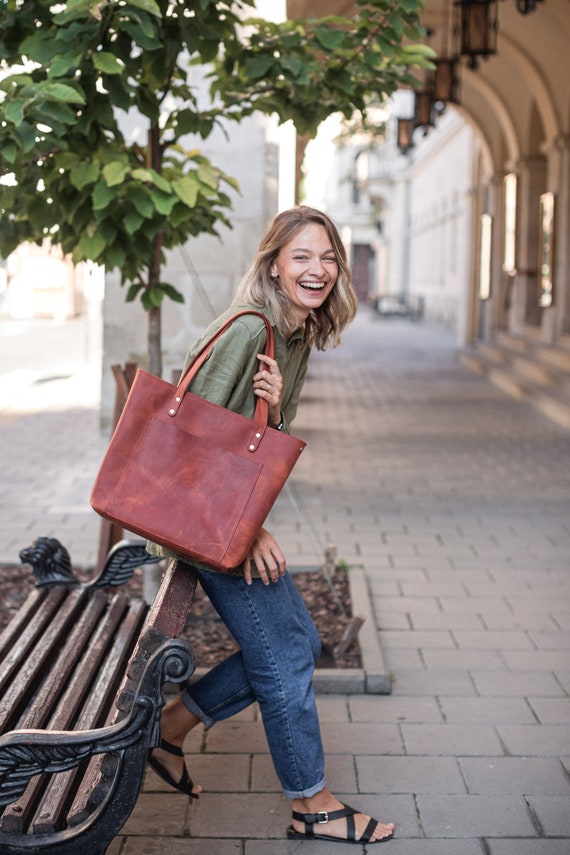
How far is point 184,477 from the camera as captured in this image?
269cm

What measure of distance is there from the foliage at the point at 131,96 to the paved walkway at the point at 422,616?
179cm

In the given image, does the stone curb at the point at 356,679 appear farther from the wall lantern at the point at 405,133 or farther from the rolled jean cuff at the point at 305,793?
the wall lantern at the point at 405,133

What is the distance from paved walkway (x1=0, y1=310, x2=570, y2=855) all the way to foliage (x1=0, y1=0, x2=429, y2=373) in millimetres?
1790

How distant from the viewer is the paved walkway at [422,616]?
10.6 feet

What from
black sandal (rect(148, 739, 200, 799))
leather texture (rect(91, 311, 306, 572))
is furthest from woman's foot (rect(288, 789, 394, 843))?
leather texture (rect(91, 311, 306, 572))

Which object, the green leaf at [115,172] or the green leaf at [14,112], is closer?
the green leaf at [14,112]

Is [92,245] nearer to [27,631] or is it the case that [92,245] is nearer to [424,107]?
[27,631]

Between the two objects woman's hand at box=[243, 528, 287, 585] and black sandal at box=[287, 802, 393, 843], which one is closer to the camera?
woman's hand at box=[243, 528, 287, 585]

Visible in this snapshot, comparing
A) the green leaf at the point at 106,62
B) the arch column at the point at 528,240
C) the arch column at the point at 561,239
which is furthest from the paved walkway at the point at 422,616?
the arch column at the point at 528,240

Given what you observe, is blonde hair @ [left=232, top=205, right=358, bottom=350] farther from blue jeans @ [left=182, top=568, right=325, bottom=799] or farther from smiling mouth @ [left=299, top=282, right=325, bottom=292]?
blue jeans @ [left=182, top=568, right=325, bottom=799]

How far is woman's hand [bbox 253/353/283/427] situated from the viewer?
2.78 metres

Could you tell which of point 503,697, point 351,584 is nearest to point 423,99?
point 351,584

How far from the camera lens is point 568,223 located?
16250 millimetres

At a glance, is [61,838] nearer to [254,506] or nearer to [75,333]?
[254,506]
